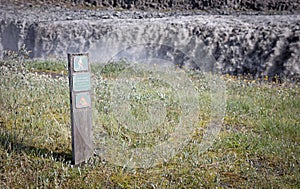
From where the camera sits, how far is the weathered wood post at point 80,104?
4.15 metres

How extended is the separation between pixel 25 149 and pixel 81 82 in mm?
1227

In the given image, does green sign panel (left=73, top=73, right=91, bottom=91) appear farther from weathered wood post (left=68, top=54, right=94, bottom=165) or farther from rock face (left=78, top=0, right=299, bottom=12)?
rock face (left=78, top=0, right=299, bottom=12)

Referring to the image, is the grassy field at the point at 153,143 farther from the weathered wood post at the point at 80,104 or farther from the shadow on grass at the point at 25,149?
the weathered wood post at the point at 80,104

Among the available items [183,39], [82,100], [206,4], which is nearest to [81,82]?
[82,100]

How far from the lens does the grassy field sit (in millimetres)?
3998

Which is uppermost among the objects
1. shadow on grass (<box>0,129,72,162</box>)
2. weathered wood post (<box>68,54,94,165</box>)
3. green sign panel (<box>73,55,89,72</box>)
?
green sign panel (<box>73,55,89,72</box>)

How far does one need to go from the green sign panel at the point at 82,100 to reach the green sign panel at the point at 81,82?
0.07 metres

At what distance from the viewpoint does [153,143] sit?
507 cm

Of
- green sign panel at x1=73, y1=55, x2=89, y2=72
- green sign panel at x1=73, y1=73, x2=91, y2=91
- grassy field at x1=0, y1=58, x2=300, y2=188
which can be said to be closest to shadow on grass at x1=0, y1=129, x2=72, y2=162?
grassy field at x1=0, y1=58, x2=300, y2=188

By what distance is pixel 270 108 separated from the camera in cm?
699

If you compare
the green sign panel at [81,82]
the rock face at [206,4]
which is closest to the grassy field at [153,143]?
the green sign panel at [81,82]

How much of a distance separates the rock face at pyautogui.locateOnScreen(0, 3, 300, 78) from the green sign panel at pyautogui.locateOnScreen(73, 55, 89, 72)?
14.7 ft

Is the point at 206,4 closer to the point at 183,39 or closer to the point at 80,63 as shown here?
the point at 183,39

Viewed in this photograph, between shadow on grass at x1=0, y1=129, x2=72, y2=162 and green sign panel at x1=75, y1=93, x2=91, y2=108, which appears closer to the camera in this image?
green sign panel at x1=75, y1=93, x2=91, y2=108
